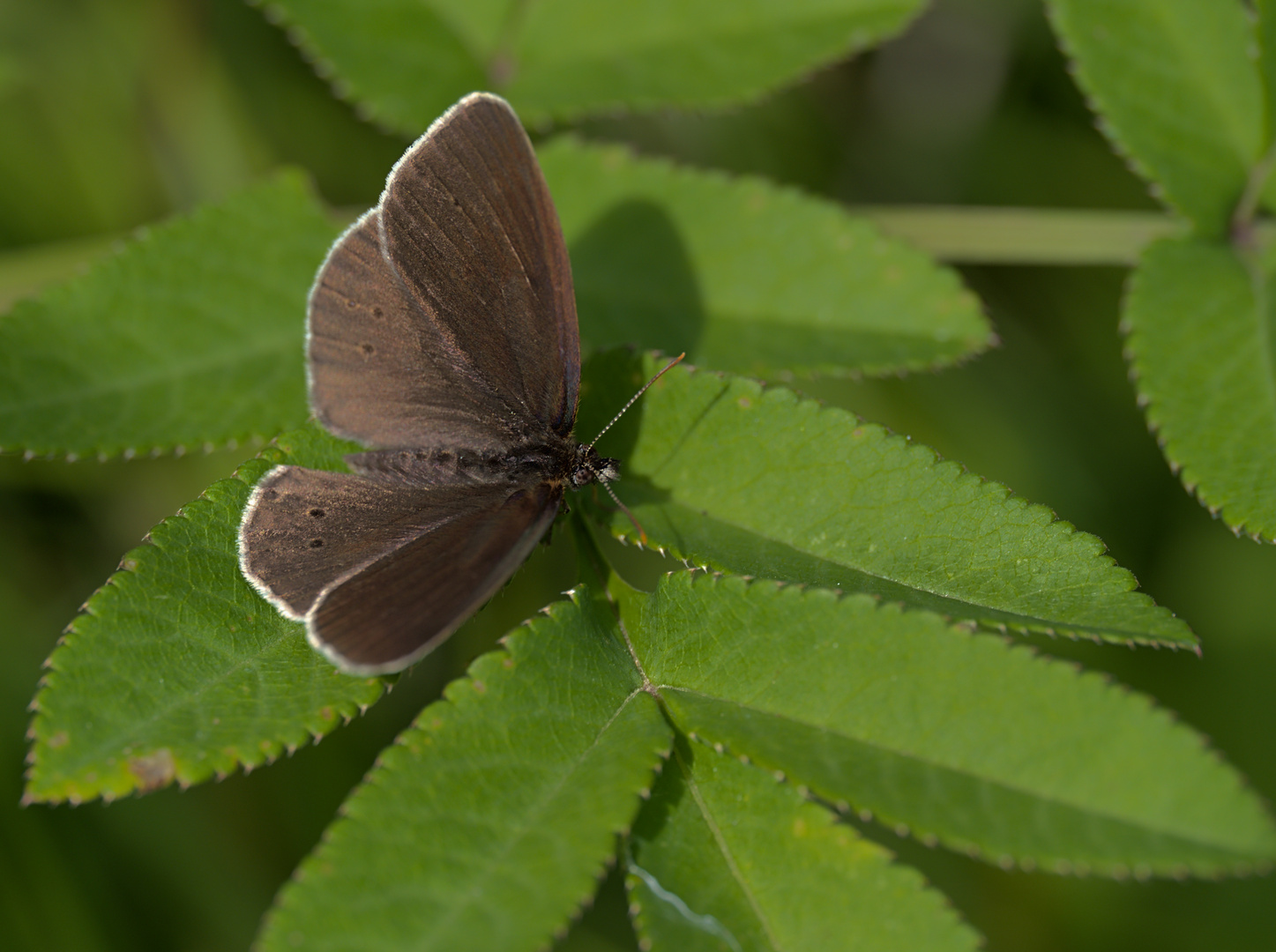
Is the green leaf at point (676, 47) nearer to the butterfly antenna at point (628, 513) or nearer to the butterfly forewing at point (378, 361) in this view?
the butterfly forewing at point (378, 361)

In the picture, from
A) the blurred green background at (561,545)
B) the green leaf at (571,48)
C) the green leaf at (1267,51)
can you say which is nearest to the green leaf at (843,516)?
the green leaf at (571,48)

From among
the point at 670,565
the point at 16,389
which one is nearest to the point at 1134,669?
the point at 670,565

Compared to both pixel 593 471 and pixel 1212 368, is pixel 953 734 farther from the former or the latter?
pixel 1212 368

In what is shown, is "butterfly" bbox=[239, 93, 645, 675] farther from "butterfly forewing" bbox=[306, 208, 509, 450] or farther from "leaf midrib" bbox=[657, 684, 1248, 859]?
"leaf midrib" bbox=[657, 684, 1248, 859]

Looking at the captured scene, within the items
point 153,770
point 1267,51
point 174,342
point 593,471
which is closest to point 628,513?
point 593,471

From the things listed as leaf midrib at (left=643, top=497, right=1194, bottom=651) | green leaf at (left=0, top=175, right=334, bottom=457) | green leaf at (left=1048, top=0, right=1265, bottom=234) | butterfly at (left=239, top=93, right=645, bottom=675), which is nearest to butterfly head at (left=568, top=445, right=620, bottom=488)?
butterfly at (left=239, top=93, right=645, bottom=675)

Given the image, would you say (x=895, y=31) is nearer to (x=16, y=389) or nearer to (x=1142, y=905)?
(x=16, y=389)
